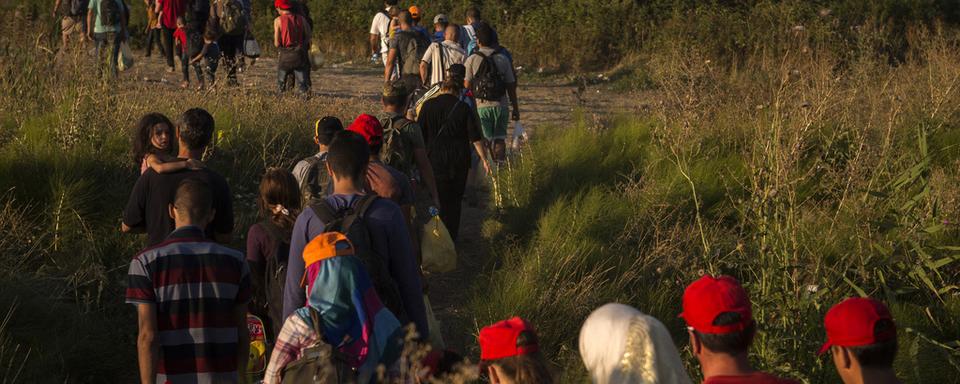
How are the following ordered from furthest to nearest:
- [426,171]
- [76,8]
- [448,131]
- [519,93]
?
[519,93] < [76,8] < [448,131] < [426,171]

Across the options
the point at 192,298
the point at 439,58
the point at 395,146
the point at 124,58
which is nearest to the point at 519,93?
the point at 124,58

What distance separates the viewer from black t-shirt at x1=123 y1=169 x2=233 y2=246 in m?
6.15

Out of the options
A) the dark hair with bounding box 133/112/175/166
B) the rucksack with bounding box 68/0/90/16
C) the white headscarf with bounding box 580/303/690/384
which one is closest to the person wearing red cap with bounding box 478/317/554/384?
the white headscarf with bounding box 580/303/690/384

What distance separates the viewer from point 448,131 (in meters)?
9.63

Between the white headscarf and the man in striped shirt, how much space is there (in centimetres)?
171

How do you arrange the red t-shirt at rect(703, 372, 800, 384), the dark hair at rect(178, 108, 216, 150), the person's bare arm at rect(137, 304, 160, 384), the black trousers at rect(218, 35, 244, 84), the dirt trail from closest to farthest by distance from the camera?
1. the red t-shirt at rect(703, 372, 800, 384)
2. the person's bare arm at rect(137, 304, 160, 384)
3. the dark hair at rect(178, 108, 216, 150)
4. the dirt trail
5. the black trousers at rect(218, 35, 244, 84)

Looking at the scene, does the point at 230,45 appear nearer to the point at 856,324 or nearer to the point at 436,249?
the point at 436,249

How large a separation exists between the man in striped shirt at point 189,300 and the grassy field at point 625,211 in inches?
54.4

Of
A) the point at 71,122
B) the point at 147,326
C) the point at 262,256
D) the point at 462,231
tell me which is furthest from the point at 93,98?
the point at 147,326

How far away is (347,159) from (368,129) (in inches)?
49.0

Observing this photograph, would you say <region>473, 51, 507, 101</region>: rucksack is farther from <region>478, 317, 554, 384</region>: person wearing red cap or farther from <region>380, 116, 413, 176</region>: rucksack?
<region>478, 317, 554, 384</region>: person wearing red cap

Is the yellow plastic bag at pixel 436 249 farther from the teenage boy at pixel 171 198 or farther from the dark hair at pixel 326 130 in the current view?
the teenage boy at pixel 171 198

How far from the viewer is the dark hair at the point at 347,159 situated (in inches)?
214

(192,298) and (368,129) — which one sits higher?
(368,129)
